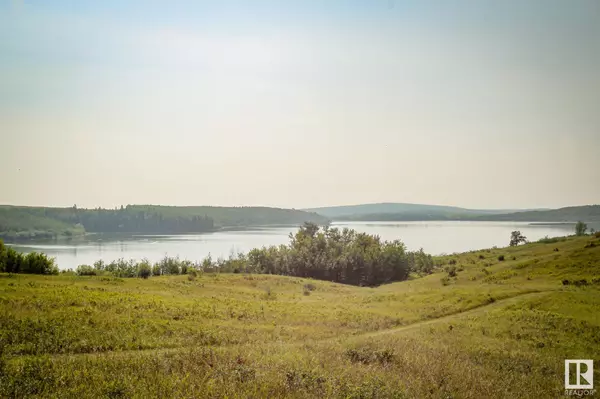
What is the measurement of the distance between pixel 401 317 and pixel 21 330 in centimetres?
2207

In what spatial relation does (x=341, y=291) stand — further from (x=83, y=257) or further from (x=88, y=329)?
(x=83, y=257)

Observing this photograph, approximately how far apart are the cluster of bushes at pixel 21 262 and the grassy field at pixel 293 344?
6.29m

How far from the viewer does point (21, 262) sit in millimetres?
37312

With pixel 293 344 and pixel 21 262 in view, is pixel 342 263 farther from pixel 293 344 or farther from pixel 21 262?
pixel 293 344

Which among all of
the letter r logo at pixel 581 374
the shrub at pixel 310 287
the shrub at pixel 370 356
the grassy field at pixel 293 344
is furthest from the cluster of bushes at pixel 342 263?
the shrub at pixel 370 356

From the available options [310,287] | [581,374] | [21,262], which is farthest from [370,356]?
[310,287]

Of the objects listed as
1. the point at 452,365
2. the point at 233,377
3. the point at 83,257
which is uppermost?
the point at 233,377

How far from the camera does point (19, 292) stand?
22719mm

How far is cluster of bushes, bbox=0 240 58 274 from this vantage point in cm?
3647

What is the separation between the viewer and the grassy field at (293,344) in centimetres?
974

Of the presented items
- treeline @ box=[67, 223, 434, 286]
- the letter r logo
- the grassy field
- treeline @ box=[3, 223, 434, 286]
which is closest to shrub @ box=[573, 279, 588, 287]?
the grassy field

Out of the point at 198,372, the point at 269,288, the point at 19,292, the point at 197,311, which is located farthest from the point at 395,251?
the point at 198,372

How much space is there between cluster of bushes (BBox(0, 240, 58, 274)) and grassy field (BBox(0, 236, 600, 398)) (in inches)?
248

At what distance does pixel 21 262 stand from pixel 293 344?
1284 inches
